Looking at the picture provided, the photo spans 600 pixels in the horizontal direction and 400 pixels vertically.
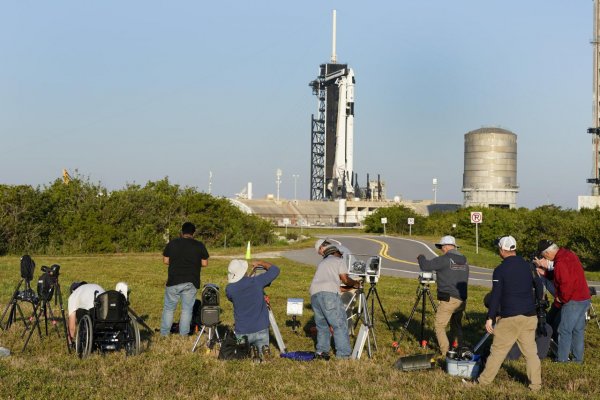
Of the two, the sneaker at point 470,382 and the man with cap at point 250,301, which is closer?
the sneaker at point 470,382

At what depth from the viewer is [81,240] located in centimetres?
4694

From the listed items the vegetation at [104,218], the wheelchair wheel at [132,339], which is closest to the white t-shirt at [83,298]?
the wheelchair wheel at [132,339]

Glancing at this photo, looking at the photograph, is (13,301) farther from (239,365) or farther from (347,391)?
(347,391)

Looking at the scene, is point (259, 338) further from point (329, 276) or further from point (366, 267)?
point (366, 267)

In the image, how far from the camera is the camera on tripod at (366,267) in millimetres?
12789

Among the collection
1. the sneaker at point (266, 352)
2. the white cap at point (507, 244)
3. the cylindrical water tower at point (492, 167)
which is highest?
the cylindrical water tower at point (492, 167)

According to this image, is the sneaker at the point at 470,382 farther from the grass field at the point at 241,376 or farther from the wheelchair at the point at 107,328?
the wheelchair at the point at 107,328

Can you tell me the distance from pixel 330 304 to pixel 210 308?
195 cm

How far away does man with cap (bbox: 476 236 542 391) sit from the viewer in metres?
10.3

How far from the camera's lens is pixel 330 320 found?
40.5ft

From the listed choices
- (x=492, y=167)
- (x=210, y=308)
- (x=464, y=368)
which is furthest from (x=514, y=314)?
(x=492, y=167)

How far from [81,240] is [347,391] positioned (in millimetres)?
39222

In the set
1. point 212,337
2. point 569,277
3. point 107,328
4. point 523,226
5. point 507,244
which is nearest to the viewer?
point 507,244

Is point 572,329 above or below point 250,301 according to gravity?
below
